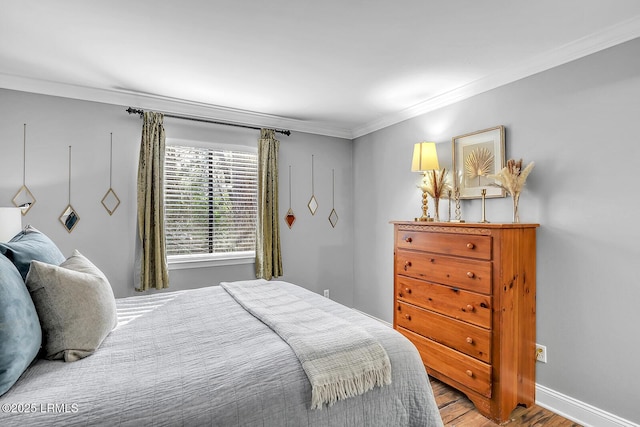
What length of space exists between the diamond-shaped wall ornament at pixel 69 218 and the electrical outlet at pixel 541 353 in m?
4.06

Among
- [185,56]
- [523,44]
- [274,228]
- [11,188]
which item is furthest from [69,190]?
[523,44]

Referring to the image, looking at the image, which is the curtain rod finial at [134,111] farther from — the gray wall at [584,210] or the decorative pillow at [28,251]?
the gray wall at [584,210]

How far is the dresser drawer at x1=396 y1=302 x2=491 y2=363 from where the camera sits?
2.25 meters

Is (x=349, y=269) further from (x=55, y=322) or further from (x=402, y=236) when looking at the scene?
(x=55, y=322)

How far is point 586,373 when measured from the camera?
2.16 m

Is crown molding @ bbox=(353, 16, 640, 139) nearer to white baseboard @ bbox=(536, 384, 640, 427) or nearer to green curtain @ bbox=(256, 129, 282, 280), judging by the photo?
green curtain @ bbox=(256, 129, 282, 280)

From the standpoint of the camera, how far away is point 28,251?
4.63 ft

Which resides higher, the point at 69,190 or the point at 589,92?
the point at 589,92

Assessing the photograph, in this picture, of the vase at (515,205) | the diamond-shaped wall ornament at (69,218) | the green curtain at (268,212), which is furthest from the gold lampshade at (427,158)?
the diamond-shaped wall ornament at (69,218)

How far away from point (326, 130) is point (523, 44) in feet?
7.98

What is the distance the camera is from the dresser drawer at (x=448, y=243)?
2.27 m

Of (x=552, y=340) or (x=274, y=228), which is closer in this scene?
(x=552, y=340)

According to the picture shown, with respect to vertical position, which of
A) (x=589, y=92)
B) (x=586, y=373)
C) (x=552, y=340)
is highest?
(x=589, y=92)

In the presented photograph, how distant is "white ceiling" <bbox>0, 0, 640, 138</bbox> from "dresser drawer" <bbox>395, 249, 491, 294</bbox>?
154 centimetres
